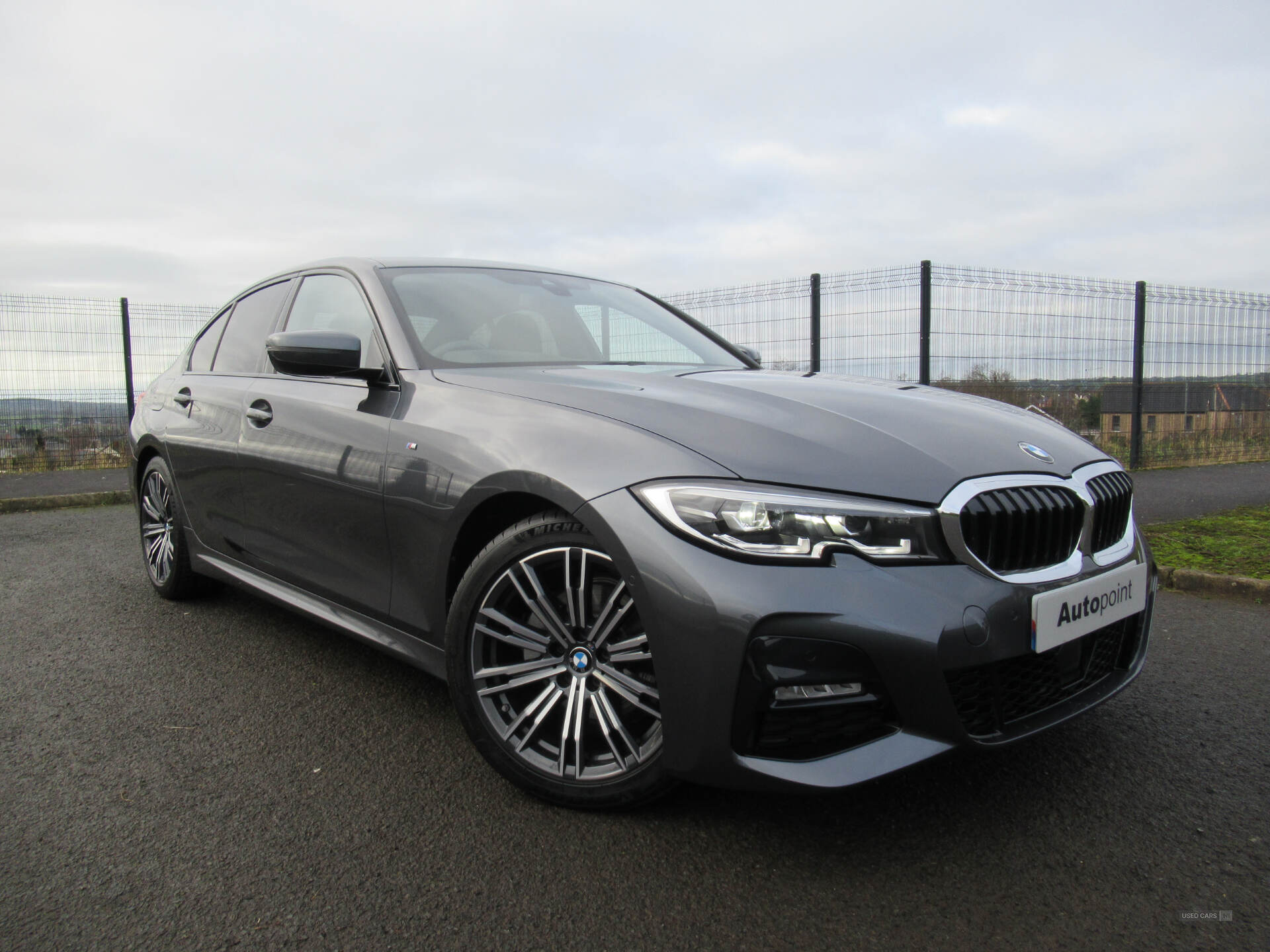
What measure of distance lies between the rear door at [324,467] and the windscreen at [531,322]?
190 millimetres

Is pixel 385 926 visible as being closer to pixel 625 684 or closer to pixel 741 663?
pixel 625 684

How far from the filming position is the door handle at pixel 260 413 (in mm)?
3164

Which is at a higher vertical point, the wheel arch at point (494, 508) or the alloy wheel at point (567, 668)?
the wheel arch at point (494, 508)

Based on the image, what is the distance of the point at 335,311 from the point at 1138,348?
30.7 feet

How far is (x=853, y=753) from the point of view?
177 centimetres

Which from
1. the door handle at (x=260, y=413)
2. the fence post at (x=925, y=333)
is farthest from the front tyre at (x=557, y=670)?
the fence post at (x=925, y=333)

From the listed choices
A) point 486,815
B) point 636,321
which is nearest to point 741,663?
point 486,815

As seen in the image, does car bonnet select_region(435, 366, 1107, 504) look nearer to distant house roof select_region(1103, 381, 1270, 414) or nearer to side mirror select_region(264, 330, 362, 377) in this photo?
side mirror select_region(264, 330, 362, 377)

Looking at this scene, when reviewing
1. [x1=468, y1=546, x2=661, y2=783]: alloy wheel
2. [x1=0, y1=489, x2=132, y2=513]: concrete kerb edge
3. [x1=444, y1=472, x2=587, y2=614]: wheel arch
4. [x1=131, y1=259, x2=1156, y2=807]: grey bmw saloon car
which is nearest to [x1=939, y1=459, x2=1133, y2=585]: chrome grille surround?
[x1=131, y1=259, x2=1156, y2=807]: grey bmw saloon car

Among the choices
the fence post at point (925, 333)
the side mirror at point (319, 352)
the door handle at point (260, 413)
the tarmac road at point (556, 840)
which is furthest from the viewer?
the fence post at point (925, 333)

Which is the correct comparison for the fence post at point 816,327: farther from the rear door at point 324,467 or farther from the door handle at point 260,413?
the door handle at point 260,413

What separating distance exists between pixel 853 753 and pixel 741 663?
0.30 meters

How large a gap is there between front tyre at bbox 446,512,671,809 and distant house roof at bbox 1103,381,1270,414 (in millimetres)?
8862

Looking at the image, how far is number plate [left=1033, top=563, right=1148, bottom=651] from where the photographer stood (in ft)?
6.14
